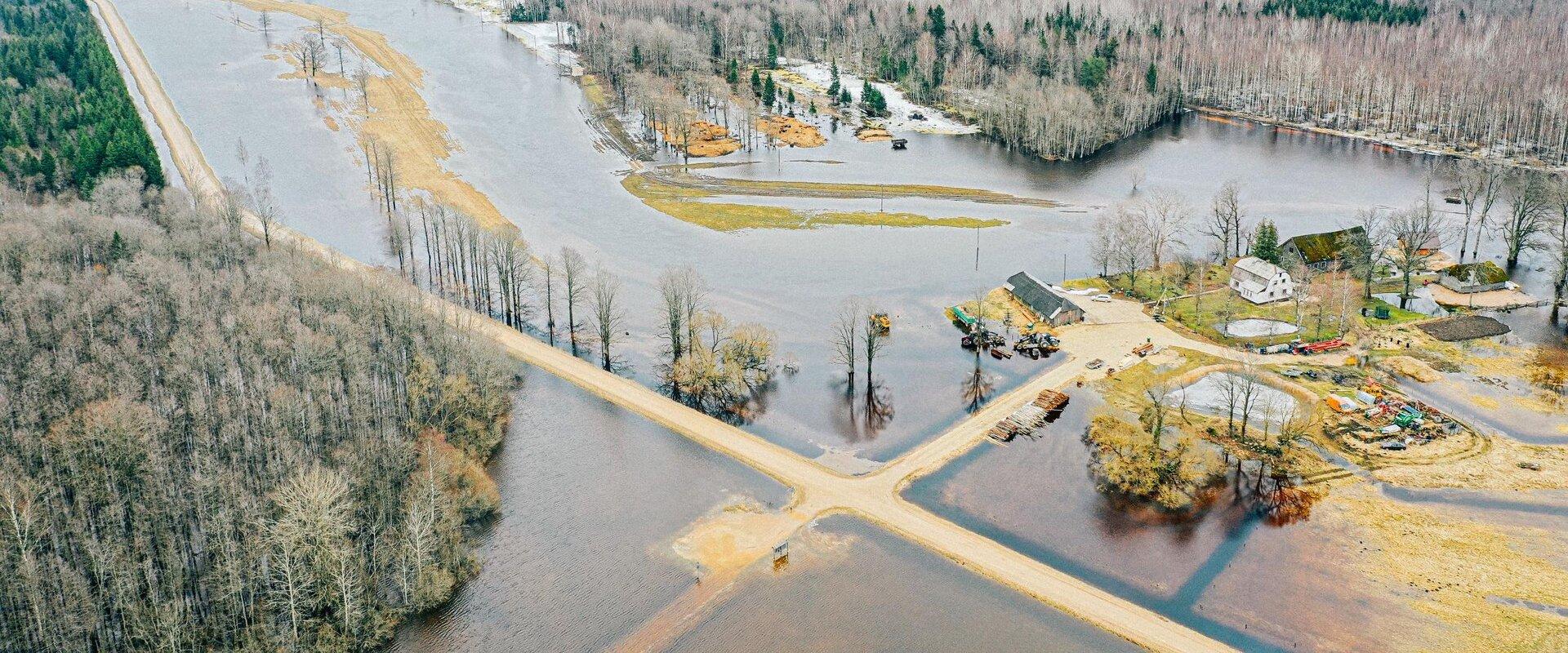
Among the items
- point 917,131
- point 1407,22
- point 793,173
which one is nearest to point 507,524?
point 793,173

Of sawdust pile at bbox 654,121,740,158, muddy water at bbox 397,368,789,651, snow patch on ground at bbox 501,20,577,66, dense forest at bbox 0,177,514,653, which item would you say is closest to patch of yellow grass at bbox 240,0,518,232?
snow patch on ground at bbox 501,20,577,66

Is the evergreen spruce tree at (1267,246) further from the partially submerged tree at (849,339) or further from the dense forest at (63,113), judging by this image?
the dense forest at (63,113)

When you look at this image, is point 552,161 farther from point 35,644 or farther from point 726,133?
point 35,644

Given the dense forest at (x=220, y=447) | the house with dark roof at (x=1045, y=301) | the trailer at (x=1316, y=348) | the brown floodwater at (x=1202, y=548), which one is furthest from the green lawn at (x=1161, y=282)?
the dense forest at (x=220, y=447)

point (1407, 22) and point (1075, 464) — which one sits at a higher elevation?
point (1407, 22)

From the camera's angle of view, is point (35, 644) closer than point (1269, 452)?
Yes

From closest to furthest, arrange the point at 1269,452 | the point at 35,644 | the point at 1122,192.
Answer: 1. the point at 35,644
2. the point at 1269,452
3. the point at 1122,192

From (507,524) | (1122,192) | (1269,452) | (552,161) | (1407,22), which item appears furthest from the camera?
(1407,22)
